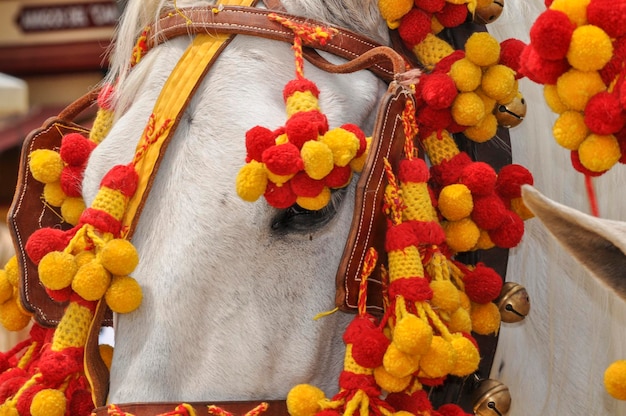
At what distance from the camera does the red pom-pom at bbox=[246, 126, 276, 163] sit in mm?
1363

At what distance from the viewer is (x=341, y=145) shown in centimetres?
138

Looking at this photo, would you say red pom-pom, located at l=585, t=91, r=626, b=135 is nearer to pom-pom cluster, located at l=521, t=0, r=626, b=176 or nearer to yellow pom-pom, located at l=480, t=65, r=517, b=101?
pom-pom cluster, located at l=521, t=0, r=626, b=176

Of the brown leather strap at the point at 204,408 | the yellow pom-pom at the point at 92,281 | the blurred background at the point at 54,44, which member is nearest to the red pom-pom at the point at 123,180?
the yellow pom-pom at the point at 92,281

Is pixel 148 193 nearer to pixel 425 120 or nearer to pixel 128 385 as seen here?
pixel 128 385

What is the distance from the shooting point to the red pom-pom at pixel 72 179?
168 centimetres

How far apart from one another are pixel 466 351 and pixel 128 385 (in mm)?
503

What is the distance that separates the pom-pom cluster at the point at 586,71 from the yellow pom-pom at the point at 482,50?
21 cm

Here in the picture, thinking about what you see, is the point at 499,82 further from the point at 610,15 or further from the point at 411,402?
the point at 411,402

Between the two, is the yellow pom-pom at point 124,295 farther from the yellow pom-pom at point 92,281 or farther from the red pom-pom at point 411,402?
the red pom-pom at point 411,402

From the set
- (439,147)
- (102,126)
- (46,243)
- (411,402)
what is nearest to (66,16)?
(102,126)

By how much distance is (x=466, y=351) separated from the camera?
139 cm

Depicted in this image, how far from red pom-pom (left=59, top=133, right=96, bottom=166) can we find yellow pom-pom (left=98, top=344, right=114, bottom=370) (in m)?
0.33

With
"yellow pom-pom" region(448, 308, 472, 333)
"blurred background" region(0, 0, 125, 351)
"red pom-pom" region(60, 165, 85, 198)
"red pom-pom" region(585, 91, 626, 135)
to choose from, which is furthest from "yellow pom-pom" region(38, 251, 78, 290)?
"blurred background" region(0, 0, 125, 351)

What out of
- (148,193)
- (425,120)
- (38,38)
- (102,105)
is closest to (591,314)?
(425,120)
